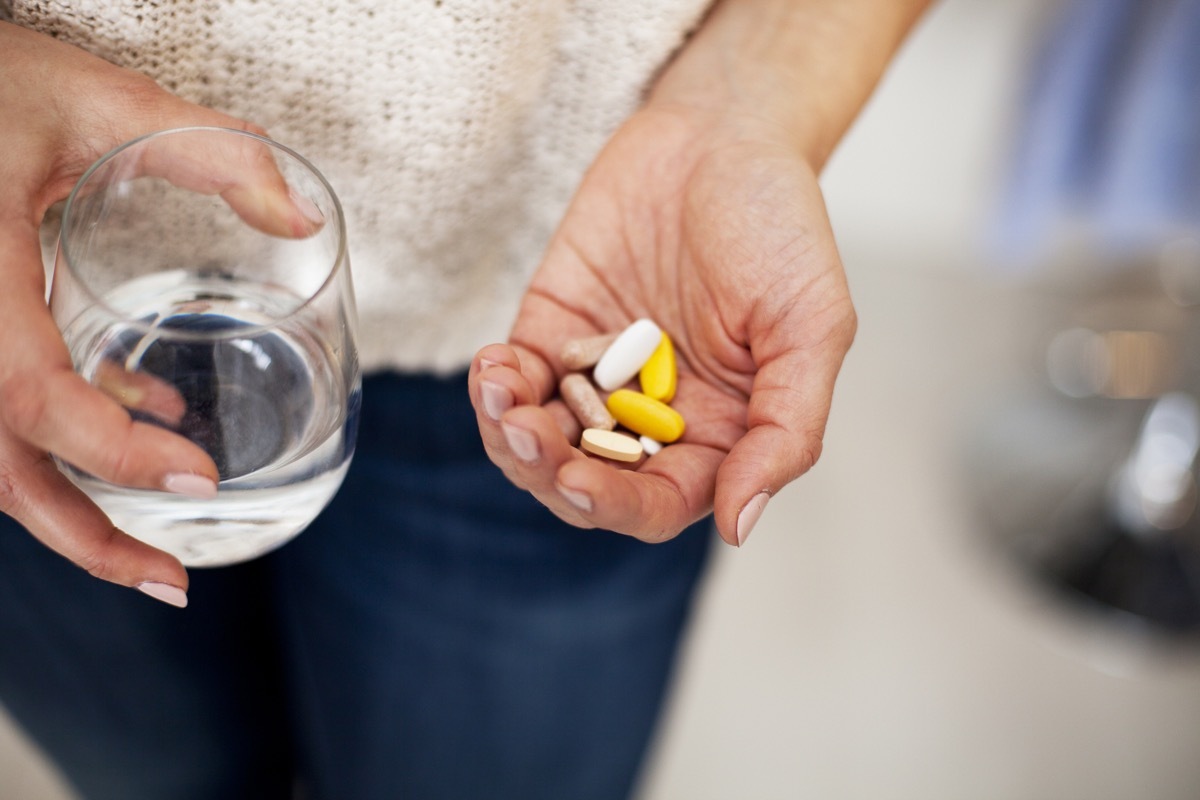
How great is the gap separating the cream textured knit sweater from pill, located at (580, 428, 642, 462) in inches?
8.4

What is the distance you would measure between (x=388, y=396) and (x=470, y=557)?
5.9 inches

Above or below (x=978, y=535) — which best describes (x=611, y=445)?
above

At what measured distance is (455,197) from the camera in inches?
26.2

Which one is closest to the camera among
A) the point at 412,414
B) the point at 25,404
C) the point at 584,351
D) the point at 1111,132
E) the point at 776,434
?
the point at 25,404

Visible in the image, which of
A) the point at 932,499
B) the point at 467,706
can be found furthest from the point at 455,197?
the point at 932,499

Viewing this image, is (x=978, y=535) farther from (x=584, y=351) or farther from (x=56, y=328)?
(x=56, y=328)

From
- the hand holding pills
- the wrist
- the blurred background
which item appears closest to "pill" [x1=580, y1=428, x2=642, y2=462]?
the hand holding pills

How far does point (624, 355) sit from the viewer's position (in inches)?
24.2

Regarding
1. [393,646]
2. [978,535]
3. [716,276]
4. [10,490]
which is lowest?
[978,535]

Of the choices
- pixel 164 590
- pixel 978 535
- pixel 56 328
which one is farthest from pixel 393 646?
pixel 978 535

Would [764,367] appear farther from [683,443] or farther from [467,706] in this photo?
[467,706]

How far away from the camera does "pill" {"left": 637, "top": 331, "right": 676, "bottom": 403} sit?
0.61m

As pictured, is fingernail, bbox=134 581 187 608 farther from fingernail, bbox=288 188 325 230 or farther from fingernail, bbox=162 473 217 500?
fingernail, bbox=288 188 325 230

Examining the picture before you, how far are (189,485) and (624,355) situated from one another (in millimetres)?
282
